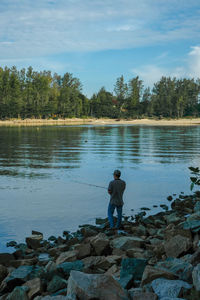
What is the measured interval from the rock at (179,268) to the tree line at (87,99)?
415 ft

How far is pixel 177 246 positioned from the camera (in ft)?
23.8

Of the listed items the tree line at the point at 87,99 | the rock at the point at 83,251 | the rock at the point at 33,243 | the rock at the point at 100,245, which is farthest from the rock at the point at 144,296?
the tree line at the point at 87,99

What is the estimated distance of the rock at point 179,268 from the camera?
5.60 meters

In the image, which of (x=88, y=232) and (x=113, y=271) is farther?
(x=88, y=232)

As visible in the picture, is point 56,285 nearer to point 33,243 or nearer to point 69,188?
point 33,243

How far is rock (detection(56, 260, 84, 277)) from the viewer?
22.4 ft

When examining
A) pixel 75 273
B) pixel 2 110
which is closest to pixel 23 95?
pixel 2 110

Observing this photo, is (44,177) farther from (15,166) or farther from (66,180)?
(15,166)

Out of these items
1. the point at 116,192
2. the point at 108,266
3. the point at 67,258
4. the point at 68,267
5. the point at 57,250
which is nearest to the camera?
the point at 68,267

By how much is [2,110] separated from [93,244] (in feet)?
416

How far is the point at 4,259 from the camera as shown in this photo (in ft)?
26.8

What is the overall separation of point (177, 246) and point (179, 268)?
4.35 feet

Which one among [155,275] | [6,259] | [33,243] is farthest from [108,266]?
[33,243]

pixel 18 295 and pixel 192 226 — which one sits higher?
pixel 192 226
